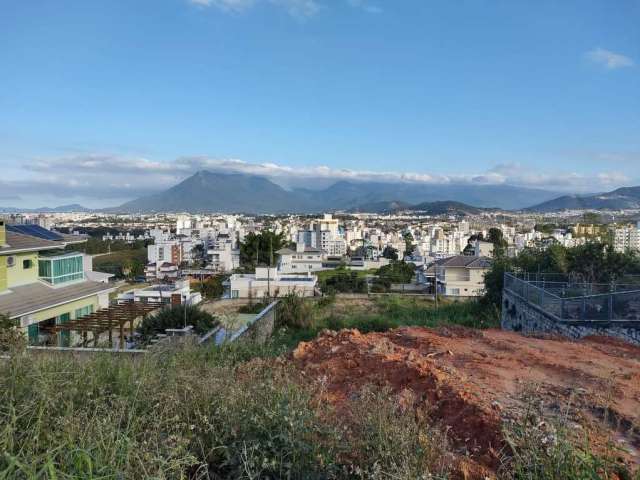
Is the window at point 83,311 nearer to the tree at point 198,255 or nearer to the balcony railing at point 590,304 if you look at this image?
the balcony railing at point 590,304

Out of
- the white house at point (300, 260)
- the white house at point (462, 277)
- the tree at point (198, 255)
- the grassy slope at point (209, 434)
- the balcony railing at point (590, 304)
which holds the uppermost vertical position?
the grassy slope at point (209, 434)

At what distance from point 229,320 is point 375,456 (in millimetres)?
4862

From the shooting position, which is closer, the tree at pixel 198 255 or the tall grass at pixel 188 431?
the tall grass at pixel 188 431

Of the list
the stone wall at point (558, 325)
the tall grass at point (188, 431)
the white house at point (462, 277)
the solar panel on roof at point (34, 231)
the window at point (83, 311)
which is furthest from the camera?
the white house at point (462, 277)

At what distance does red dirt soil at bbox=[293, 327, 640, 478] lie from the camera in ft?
11.4

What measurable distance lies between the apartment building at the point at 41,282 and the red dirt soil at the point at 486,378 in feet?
28.1

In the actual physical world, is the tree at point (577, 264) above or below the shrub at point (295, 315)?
above

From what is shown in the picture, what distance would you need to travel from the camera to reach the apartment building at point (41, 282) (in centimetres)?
1274

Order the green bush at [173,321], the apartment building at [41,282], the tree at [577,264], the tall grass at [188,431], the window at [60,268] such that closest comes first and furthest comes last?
the tall grass at [188,431], the green bush at [173,321], the apartment building at [41,282], the window at [60,268], the tree at [577,264]

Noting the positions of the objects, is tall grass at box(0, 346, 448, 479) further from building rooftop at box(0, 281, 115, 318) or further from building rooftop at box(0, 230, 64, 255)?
building rooftop at box(0, 230, 64, 255)

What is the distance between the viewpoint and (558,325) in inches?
408

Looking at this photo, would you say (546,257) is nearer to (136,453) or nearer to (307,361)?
(307,361)

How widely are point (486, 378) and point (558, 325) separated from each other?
6.22 metres

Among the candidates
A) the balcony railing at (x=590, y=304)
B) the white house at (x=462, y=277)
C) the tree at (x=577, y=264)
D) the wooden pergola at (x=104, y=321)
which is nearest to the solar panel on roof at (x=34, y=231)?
the wooden pergola at (x=104, y=321)
